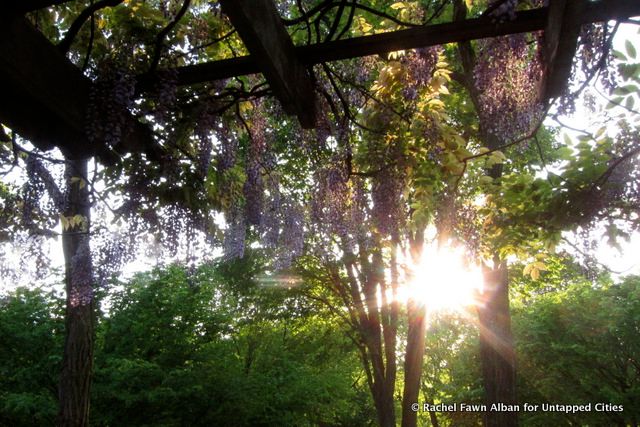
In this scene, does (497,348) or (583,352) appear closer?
(497,348)

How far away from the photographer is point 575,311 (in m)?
15.5

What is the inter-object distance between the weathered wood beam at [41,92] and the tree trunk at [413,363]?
32.4 feet

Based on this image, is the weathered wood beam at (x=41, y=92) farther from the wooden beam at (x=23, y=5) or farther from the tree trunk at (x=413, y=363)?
the tree trunk at (x=413, y=363)

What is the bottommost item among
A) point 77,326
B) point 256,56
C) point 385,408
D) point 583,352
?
point 385,408

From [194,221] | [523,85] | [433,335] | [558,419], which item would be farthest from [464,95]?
[433,335]

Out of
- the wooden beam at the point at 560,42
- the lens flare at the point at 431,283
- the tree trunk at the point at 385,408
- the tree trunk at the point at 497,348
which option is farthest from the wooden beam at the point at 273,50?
the tree trunk at the point at 385,408

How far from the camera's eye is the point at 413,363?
11617 millimetres

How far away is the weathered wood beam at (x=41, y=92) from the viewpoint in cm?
199

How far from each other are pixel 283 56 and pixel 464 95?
7389mm

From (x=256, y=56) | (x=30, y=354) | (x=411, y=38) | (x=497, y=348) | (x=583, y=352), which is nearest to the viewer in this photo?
(x=256, y=56)

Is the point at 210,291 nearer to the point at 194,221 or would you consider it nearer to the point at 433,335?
the point at 194,221

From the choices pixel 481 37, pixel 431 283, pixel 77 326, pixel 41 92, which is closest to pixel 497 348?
pixel 431 283

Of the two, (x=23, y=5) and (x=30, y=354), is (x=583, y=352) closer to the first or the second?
(x=30, y=354)

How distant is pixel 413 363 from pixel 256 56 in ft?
34.7
